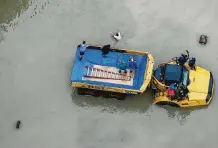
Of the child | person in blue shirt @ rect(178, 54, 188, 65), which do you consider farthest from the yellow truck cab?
the child

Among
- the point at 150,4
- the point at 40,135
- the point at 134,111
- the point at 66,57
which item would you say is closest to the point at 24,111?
the point at 40,135

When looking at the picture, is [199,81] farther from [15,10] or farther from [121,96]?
[15,10]

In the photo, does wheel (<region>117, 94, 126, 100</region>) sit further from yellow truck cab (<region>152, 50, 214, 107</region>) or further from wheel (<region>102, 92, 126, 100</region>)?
yellow truck cab (<region>152, 50, 214, 107</region>)

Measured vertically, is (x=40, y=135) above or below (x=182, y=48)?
below

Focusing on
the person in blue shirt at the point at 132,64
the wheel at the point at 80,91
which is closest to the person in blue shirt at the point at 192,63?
the person in blue shirt at the point at 132,64

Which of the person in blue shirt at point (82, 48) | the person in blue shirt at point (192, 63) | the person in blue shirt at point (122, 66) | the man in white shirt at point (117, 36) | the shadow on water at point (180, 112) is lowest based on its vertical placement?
the shadow on water at point (180, 112)

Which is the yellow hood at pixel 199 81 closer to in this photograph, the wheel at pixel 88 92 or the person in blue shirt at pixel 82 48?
the wheel at pixel 88 92

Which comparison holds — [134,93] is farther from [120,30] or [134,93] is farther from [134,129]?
[120,30]
